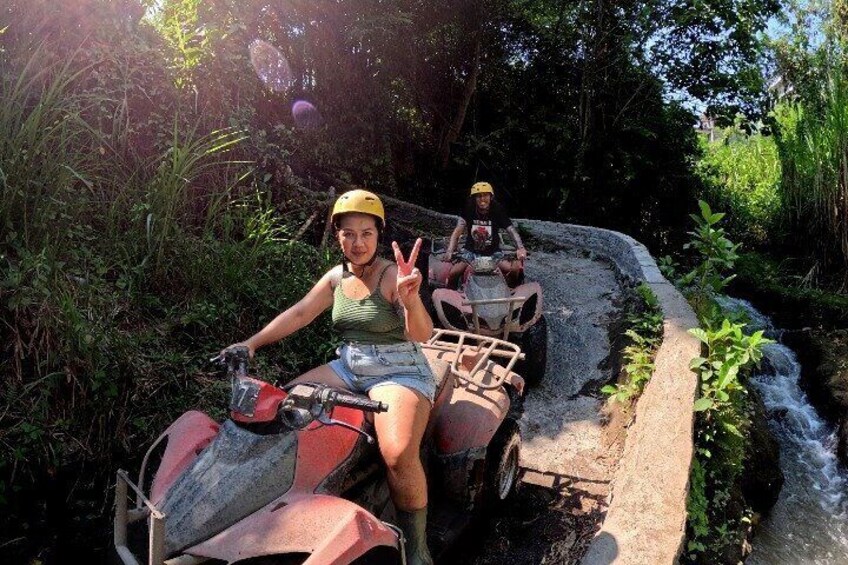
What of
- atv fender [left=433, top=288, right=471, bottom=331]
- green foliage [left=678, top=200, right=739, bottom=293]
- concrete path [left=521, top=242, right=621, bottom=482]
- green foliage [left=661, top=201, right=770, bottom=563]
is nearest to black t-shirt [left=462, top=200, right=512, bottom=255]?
atv fender [left=433, top=288, right=471, bottom=331]

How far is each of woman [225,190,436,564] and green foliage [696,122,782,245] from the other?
38.3 feet

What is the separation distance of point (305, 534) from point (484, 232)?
4.75 m

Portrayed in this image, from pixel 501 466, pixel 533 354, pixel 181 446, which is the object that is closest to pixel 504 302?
pixel 533 354

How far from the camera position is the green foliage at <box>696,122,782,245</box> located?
1407 cm

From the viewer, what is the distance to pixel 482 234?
6.53m

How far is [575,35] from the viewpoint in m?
14.6

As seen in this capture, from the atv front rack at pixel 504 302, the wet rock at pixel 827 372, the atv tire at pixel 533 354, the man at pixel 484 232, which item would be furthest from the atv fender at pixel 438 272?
the wet rock at pixel 827 372

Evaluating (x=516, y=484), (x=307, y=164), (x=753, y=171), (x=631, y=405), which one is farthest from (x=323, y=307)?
(x=753, y=171)

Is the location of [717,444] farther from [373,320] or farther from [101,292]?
[101,292]

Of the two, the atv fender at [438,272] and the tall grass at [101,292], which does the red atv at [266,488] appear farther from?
the atv fender at [438,272]

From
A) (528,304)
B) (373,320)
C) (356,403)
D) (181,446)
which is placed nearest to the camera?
(356,403)

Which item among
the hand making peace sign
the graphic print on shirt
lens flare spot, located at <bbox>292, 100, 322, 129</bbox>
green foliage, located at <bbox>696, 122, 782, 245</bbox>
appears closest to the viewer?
the hand making peace sign

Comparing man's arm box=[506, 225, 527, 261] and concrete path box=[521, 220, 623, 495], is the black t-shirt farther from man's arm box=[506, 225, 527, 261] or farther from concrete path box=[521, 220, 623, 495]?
concrete path box=[521, 220, 623, 495]

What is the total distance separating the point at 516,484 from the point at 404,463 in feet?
4.97
